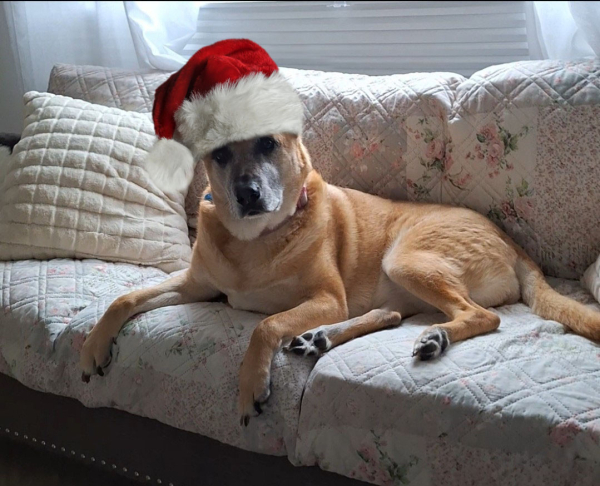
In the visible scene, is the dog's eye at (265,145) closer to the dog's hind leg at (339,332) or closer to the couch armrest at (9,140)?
the dog's hind leg at (339,332)

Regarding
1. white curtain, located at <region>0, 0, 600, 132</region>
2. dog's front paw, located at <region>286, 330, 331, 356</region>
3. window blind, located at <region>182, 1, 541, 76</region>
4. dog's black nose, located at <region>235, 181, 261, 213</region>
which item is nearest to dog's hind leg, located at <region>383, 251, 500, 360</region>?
dog's front paw, located at <region>286, 330, 331, 356</region>

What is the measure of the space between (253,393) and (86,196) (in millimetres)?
1035

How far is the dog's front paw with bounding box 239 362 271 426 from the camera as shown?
5.04 ft

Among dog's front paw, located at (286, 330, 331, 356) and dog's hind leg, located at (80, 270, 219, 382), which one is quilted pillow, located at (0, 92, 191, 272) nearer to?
dog's hind leg, located at (80, 270, 219, 382)

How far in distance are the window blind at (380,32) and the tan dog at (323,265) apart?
2.94 feet

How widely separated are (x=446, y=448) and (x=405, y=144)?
43.9 inches

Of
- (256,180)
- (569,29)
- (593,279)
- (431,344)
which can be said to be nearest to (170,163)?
(256,180)

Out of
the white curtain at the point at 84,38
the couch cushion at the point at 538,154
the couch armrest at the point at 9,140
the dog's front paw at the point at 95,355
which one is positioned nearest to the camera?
the dog's front paw at the point at 95,355

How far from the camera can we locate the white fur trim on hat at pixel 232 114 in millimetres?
1733

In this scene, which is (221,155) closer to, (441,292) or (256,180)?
(256,180)

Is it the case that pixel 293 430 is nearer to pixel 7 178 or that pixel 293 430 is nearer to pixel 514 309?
pixel 514 309

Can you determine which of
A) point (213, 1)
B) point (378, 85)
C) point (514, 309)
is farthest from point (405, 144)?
point (213, 1)

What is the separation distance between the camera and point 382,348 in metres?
1.60

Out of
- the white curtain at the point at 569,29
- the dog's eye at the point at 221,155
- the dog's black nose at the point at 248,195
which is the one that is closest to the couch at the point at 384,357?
the white curtain at the point at 569,29
